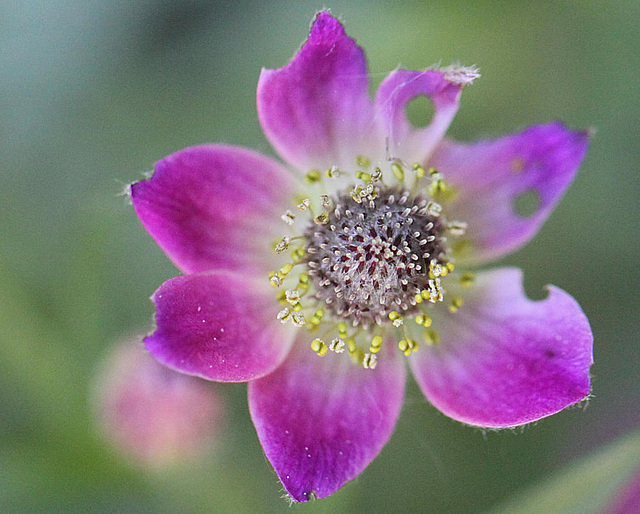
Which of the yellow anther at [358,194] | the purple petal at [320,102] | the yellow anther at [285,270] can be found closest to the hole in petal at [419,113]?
the purple petal at [320,102]

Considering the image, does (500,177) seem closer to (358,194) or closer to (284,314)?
(358,194)

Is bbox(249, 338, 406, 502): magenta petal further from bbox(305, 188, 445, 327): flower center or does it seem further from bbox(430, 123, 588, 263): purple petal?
bbox(430, 123, 588, 263): purple petal

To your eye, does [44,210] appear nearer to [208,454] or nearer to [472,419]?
[208,454]

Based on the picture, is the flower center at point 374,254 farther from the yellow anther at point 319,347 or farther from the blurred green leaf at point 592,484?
the blurred green leaf at point 592,484

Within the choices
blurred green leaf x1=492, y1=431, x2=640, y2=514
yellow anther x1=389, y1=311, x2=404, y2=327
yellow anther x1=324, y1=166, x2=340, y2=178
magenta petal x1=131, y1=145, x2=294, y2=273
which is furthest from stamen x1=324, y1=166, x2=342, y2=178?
blurred green leaf x1=492, y1=431, x2=640, y2=514

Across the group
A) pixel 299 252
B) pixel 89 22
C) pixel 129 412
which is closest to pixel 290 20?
pixel 89 22

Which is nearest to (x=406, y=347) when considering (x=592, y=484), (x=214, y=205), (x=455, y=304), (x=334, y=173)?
(x=455, y=304)

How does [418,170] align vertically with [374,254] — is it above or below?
above
